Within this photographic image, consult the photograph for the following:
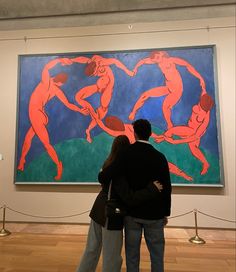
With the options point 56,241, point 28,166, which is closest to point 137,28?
point 28,166

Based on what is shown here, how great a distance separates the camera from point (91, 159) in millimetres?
4840

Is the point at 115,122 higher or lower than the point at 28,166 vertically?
higher

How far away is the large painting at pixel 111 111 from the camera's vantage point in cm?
466

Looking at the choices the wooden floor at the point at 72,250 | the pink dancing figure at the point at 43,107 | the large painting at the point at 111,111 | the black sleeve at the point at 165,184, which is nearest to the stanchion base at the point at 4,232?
the wooden floor at the point at 72,250

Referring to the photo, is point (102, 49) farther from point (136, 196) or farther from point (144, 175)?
point (136, 196)

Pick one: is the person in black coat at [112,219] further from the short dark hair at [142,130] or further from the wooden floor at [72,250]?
the wooden floor at [72,250]

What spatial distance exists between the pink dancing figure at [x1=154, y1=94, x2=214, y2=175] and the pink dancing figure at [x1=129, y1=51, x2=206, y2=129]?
165 mm

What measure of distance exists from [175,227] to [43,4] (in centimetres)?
527

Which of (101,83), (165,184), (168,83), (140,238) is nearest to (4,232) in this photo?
(101,83)

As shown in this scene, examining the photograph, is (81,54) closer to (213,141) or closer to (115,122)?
(115,122)

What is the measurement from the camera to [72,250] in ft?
11.7

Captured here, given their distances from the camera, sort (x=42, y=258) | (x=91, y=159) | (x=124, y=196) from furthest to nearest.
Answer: (x=91, y=159) < (x=42, y=258) < (x=124, y=196)

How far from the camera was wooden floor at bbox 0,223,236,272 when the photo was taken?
3.03m

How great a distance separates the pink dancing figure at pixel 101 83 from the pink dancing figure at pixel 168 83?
0.50 metres
